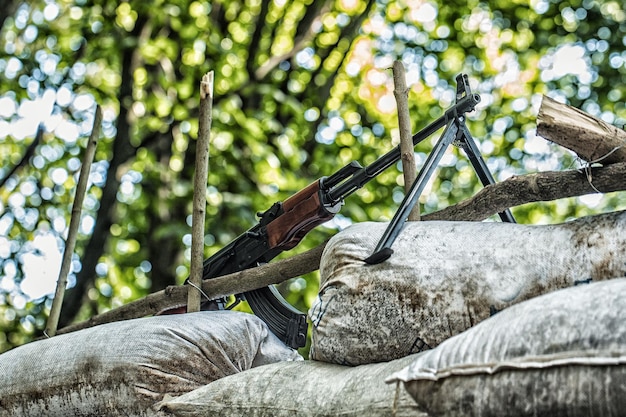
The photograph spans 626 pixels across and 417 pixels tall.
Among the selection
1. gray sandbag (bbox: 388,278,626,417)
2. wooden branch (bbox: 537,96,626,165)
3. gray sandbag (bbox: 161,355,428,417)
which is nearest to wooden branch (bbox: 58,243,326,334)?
gray sandbag (bbox: 161,355,428,417)

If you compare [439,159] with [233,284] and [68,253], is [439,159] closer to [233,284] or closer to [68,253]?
[233,284]

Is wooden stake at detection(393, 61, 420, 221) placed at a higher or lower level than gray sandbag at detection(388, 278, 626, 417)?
higher

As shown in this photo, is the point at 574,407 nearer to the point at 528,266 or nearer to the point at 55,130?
the point at 528,266

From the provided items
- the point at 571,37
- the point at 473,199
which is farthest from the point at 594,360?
the point at 571,37

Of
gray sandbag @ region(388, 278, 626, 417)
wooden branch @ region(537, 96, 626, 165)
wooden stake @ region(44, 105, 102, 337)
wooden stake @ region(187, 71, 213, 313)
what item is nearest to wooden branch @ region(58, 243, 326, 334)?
wooden stake @ region(187, 71, 213, 313)

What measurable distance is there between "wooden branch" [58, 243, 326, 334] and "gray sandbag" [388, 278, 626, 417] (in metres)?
0.73

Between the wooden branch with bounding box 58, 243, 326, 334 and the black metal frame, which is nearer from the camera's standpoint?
the black metal frame

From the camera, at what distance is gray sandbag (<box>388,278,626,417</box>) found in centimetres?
106

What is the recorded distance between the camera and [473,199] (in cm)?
176

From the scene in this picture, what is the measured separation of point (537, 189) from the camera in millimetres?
1627

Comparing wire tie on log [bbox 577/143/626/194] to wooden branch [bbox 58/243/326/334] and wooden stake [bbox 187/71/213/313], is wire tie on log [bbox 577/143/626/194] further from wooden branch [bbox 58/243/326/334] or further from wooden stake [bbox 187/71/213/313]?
wooden stake [bbox 187/71/213/313]

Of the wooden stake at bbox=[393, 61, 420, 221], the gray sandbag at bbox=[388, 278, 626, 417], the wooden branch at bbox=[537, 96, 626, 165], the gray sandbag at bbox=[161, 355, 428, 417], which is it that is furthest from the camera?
the wooden stake at bbox=[393, 61, 420, 221]

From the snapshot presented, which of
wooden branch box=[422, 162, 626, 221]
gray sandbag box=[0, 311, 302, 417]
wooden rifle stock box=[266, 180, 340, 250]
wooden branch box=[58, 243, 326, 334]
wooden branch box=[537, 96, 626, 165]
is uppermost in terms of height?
wooden rifle stock box=[266, 180, 340, 250]

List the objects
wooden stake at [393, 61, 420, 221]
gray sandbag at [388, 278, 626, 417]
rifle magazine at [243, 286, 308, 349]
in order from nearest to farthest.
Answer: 1. gray sandbag at [388, 278, 626, 417]
2. wooden stake at [393, 61, 420, 221]
3. rifle magazine at [243, 286, 308, 349]
